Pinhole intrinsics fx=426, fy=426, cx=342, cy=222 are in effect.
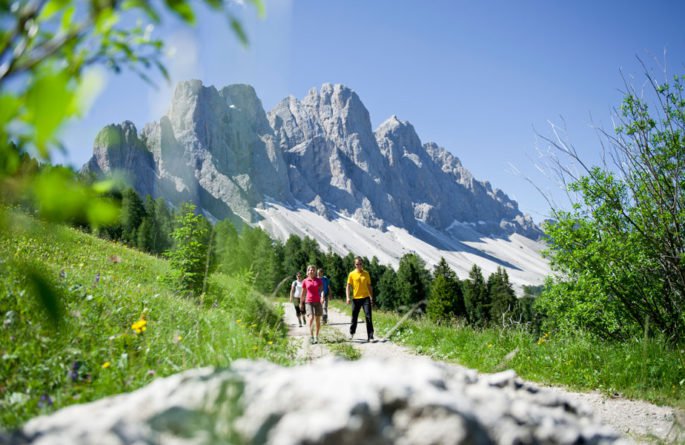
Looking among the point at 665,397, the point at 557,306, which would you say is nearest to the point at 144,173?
the point at 557,306

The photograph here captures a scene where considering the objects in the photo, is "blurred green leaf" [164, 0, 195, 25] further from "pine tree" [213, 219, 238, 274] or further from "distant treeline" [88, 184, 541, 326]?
"distant treeline" [88, 184, 541, 326]

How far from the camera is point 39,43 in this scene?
3.68ft

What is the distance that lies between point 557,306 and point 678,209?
633 inches

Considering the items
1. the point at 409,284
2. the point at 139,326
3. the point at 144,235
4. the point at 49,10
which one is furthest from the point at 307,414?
the point at 409,284

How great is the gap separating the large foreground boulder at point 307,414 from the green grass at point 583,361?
3.52m

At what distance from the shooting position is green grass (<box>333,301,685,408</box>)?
261 inches

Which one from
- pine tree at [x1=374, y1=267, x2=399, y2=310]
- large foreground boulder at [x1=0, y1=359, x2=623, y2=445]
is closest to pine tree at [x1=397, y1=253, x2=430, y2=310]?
pine tree at [x1=374, y1=267, x2=399, y2=310]

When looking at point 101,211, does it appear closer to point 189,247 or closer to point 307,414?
point 307,414

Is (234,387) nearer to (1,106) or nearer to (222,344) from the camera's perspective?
(1,106)

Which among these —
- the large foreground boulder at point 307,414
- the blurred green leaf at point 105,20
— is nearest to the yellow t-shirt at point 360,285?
the large foreground boulder at point 307,414

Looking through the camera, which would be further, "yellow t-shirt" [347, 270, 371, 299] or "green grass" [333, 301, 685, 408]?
"yellow t-shirt" [347, 270, 371, 299]

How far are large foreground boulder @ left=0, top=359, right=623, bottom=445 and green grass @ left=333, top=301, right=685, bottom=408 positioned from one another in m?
3.52

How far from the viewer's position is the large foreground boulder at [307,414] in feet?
4.77

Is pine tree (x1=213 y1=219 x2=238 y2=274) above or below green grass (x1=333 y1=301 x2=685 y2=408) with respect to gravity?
above
